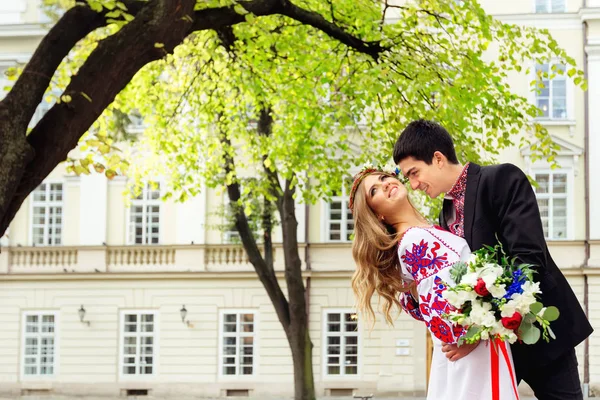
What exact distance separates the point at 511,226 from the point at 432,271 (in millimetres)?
410

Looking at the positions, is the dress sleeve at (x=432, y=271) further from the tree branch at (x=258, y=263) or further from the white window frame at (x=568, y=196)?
the white window frame at (x=568, y=196)

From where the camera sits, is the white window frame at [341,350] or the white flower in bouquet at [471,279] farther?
→ the white window frame at [341,350]

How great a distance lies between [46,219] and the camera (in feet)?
107

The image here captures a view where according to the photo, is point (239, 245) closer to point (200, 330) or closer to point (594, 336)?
point (200, 330)

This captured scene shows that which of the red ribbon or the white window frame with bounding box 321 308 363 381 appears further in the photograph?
the white window frame with bounding box 321 308 363 381

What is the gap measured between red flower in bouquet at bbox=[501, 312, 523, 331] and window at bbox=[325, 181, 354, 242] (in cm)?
2673

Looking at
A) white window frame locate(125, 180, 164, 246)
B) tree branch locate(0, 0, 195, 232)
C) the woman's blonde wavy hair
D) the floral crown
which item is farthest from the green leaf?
white window frame locate(125, 180, 164, 246)

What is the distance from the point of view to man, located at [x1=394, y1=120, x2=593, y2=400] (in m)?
5.10

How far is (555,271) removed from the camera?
208 inches

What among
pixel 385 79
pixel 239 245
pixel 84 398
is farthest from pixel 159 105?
pixel 84 398

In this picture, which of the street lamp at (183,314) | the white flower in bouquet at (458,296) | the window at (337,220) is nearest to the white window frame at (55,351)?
the street lamp at (183,314)

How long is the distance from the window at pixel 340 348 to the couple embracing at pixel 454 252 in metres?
25.8

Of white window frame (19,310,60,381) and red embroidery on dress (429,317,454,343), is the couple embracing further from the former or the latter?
white window frame (19,310,60,381)

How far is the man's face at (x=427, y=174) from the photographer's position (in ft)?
18.1
